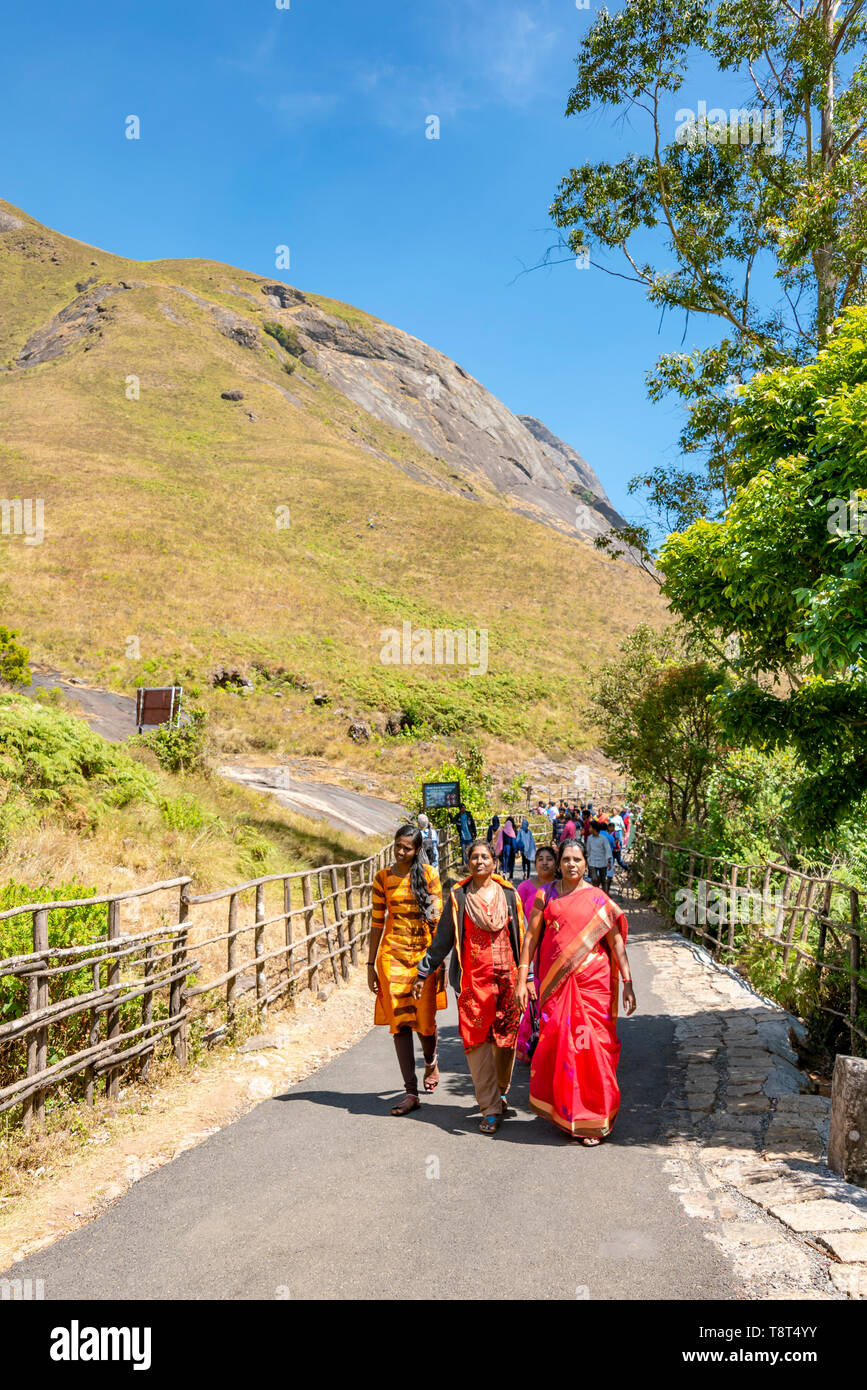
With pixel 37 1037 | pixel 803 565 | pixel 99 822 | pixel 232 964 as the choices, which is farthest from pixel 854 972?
pixel 99 822

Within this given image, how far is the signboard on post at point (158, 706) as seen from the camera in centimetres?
1788

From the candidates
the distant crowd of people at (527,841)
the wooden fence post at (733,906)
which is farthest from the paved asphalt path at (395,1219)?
the distant crowd of people at (527,841)

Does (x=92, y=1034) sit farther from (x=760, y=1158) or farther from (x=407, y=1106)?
(x=760, y=1158)

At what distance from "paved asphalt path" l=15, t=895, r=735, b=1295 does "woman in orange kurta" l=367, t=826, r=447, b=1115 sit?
1.77ft

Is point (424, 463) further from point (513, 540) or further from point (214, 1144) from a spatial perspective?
point (214, 1144)

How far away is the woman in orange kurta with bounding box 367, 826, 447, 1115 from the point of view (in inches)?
228

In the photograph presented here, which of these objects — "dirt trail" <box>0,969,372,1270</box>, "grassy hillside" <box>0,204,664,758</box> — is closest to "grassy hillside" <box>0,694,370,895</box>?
"dirt trail" <box>0,969,372,1270</box>

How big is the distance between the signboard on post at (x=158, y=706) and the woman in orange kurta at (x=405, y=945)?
42.4ft

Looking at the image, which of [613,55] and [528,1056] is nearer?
[528,1056]

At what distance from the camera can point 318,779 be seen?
26.0 m

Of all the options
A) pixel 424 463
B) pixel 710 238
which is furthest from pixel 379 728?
pixel 424 463

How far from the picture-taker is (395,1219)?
13.3 feet

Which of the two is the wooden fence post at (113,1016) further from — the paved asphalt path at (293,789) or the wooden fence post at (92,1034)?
the paved asphalt path at (293,789)
